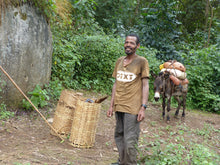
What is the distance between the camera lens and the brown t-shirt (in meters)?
3.48

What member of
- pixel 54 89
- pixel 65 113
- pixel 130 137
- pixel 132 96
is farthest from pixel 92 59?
pixel 130 137

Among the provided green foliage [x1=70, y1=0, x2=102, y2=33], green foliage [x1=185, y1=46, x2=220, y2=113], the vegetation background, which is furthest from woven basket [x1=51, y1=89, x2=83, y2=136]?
green foliage [x1=185, y1=46, x2=220, y2=113]

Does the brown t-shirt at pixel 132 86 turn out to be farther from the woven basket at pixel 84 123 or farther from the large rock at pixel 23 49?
the large rock at pixel 23 49

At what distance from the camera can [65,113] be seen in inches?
193

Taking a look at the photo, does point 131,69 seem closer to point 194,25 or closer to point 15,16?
point 15,16

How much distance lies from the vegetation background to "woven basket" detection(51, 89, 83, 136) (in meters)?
1.19

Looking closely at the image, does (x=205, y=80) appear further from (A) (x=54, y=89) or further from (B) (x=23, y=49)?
(B) (x=23, y=49)

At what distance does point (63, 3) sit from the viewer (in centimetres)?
827

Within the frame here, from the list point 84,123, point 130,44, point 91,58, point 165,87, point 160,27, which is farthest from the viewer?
point 160,27

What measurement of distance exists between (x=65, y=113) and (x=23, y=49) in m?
2.06

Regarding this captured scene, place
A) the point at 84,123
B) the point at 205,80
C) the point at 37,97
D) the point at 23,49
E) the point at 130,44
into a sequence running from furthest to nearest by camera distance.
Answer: the point at 205,80 < the point at 37,97 < the point at 23,49 < the point at 84,123 < the point at 130,44

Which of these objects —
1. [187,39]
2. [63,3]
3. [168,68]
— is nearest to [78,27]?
[63,3]

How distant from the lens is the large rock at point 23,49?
5.37 m

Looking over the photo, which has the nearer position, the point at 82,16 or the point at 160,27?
the point at 82,16
